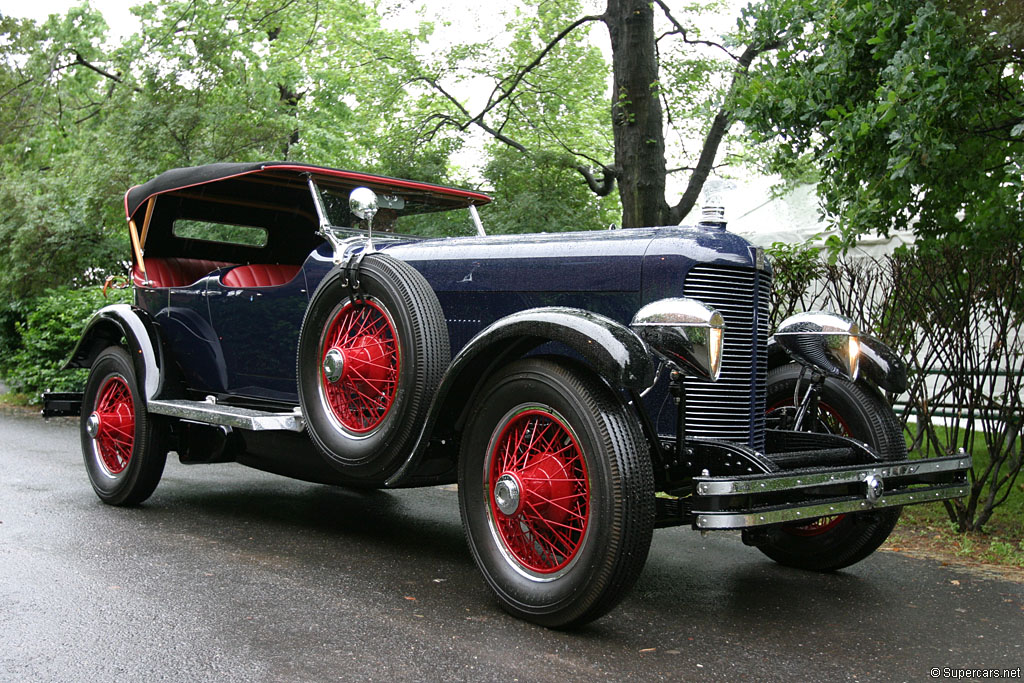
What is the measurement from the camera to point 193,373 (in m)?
6.06

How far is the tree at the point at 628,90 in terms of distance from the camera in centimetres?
980

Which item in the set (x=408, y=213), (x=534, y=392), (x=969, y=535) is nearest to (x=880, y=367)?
(x=969, y=535)

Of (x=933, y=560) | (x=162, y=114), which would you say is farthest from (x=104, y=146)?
(x=933, y=560)

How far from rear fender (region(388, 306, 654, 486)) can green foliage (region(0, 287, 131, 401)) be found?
27.8 feet

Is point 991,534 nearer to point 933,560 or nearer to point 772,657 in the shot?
point 933,560

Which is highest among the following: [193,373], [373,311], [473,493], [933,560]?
[373,311]

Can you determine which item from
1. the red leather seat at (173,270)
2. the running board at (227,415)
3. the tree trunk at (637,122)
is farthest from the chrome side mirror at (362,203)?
the tree trunk at (637,122)

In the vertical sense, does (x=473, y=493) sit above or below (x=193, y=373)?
below

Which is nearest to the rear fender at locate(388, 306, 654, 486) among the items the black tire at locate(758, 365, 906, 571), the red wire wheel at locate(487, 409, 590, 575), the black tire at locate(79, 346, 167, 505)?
the red wire wheel at locate(487, 409, 590, 575)

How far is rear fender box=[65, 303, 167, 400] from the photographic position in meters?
5.79

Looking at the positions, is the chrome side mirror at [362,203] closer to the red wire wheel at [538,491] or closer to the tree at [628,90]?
the red wire wheel at [538,491]

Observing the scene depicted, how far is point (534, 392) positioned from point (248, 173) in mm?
2649

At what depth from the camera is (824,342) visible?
4.49 meters

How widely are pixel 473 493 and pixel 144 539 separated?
2.13 metres
